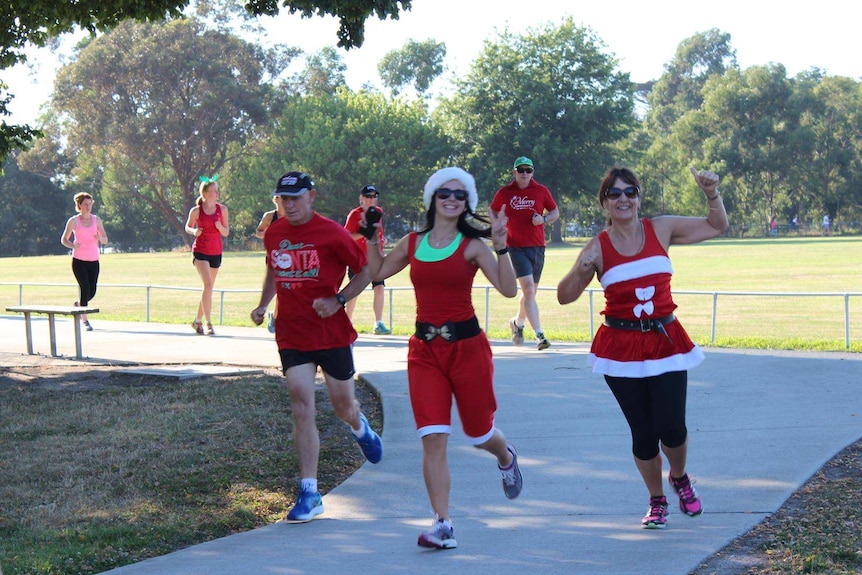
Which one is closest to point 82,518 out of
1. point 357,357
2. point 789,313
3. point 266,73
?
point 357,357

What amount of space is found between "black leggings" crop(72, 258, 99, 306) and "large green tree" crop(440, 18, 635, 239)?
63.3 meters

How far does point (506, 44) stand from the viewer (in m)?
83.9

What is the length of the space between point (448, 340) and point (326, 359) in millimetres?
1237

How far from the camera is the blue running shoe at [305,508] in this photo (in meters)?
6.05

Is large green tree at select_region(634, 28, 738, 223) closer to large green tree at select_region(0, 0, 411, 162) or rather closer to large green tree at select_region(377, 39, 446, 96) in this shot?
large green tree at select_region(377, 39, 446, 96)

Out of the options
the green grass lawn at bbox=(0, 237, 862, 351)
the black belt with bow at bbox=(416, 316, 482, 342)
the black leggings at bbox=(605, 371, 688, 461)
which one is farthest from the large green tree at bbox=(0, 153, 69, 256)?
the black leggings at bbox=(605, 371, 688, 461)

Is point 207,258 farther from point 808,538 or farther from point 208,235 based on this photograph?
point 808,538

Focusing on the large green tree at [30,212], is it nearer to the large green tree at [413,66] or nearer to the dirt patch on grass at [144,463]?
the large green tree at [413,66]

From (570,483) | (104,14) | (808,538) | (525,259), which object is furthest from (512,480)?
(104,14)

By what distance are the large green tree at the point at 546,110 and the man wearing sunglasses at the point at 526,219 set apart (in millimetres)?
65942

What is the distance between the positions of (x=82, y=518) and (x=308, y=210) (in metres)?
2.25

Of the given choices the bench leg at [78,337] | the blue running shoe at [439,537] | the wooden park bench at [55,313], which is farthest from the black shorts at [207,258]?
the blue running shoe at [439,537]

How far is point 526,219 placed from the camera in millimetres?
11898

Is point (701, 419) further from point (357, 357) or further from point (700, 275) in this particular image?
point (700, 275)
